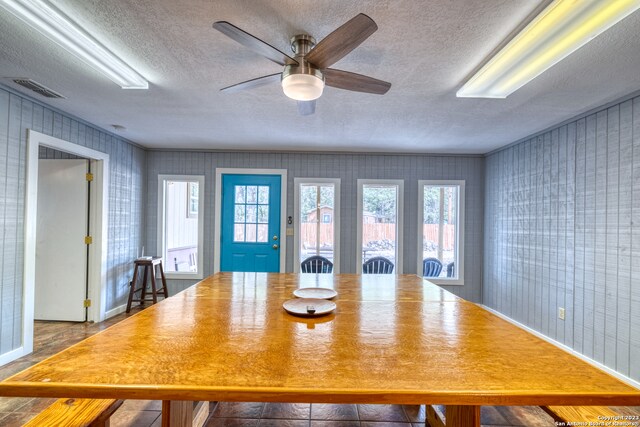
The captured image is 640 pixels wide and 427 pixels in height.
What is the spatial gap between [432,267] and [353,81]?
352cm

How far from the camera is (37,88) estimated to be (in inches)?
92.1

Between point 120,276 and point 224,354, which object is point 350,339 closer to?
point 224,354

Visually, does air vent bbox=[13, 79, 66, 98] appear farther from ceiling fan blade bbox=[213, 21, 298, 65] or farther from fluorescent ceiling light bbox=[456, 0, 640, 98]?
fluorescent ceiling light bbox=[456, 0, 640, 98]

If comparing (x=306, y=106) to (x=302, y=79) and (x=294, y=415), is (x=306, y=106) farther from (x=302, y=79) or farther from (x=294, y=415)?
(x=294, y=415)

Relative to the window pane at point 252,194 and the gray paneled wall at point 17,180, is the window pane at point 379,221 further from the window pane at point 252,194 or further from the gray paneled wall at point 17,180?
the gray paneled wall at point 17,180

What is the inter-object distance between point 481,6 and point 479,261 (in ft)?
12.5

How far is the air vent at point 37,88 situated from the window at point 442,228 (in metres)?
4.32

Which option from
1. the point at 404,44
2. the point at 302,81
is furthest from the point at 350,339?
the point at 404,44

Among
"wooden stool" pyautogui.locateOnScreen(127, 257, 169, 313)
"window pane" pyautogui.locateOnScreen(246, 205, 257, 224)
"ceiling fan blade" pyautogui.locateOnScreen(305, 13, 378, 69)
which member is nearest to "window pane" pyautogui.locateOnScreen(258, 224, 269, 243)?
"window pane" pyautogui.locateOnScreen(246, 205, 257, 224)

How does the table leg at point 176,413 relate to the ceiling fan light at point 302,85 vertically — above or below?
below

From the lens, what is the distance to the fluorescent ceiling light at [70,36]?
1396 millimetres

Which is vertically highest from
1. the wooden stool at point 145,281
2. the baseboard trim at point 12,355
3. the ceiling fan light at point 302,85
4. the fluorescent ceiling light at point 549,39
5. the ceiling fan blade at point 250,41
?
the fluorescent ceiling light at point 549,39

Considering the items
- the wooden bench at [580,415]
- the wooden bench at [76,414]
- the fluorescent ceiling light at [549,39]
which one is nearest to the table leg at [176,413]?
the wooden bench at [76,414]

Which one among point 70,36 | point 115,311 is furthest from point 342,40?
point 115,311
